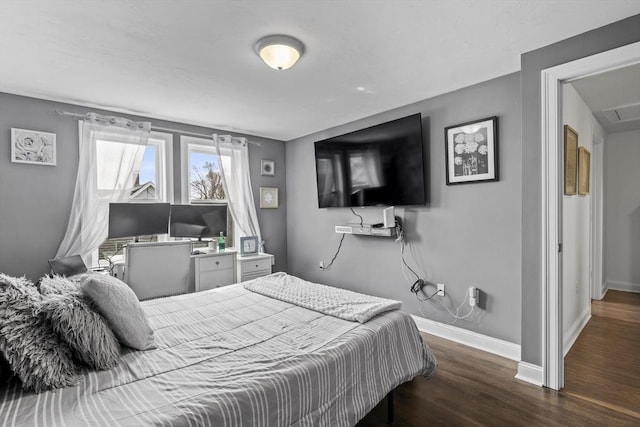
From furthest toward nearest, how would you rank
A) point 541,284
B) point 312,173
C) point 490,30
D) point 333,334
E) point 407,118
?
point 312,173, point 407,118, point 541,284, point 490,30, point 333,334

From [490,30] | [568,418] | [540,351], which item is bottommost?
[568,418]

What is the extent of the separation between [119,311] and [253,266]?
8.33 feet

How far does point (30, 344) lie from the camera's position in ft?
3.86

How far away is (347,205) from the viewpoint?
155 inches

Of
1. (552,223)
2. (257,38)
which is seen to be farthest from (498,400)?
(257,38)

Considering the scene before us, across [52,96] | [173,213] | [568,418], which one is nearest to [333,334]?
[568,418]

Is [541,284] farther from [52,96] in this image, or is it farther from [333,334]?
[52,96]

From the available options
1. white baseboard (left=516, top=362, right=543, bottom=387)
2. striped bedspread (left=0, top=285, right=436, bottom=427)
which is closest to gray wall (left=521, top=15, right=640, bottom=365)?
white baseboard (left=516, top=362, right=543, bottom=387)

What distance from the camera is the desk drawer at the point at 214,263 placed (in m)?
3.59

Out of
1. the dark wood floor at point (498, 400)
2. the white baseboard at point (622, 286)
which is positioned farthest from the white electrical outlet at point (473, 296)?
the white baseboard at point (622, 286)

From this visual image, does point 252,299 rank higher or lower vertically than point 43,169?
lower

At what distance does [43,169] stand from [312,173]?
2999 mm

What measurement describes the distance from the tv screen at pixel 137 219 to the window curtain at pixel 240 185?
971mm

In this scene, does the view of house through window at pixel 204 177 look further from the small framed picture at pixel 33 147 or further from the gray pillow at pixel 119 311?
the gray pillow at pixel 119 311
